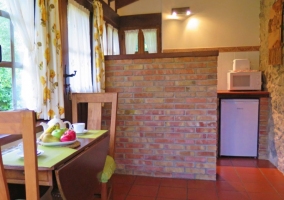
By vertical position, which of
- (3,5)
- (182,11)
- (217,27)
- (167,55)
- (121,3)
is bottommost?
(167,55)

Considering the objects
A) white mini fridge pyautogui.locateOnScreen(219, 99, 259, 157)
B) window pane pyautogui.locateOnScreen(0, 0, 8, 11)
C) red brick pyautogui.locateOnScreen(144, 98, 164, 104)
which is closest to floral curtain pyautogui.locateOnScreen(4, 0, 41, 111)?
window pane pyautogui.locateOnScreen(0, 0, 8, 11)

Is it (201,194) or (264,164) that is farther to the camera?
(264,164)

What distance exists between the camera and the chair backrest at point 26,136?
938 mm

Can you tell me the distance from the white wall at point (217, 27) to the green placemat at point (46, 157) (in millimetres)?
3329

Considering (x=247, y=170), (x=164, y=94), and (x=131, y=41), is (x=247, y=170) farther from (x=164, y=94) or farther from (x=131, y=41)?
(x=131, y=41)

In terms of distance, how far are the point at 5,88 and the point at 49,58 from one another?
0.41 meters

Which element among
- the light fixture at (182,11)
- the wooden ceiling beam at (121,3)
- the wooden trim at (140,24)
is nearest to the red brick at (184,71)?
the wooden trim at (140,24)

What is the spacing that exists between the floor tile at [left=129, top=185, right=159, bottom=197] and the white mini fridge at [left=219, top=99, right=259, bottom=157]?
1466 millimetres

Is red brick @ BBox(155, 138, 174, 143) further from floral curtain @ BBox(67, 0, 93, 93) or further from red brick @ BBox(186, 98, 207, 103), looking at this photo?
floral curtain @ BBox(67, 0, 93, 93)

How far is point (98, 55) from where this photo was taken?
2.73 metres

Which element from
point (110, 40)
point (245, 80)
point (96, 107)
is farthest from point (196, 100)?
point (110, 40)

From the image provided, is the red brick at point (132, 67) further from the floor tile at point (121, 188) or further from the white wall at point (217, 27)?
the white wall at point (217, 27)

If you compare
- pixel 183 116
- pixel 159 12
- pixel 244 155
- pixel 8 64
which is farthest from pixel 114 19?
pixel 244 155

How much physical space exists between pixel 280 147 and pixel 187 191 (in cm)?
136
